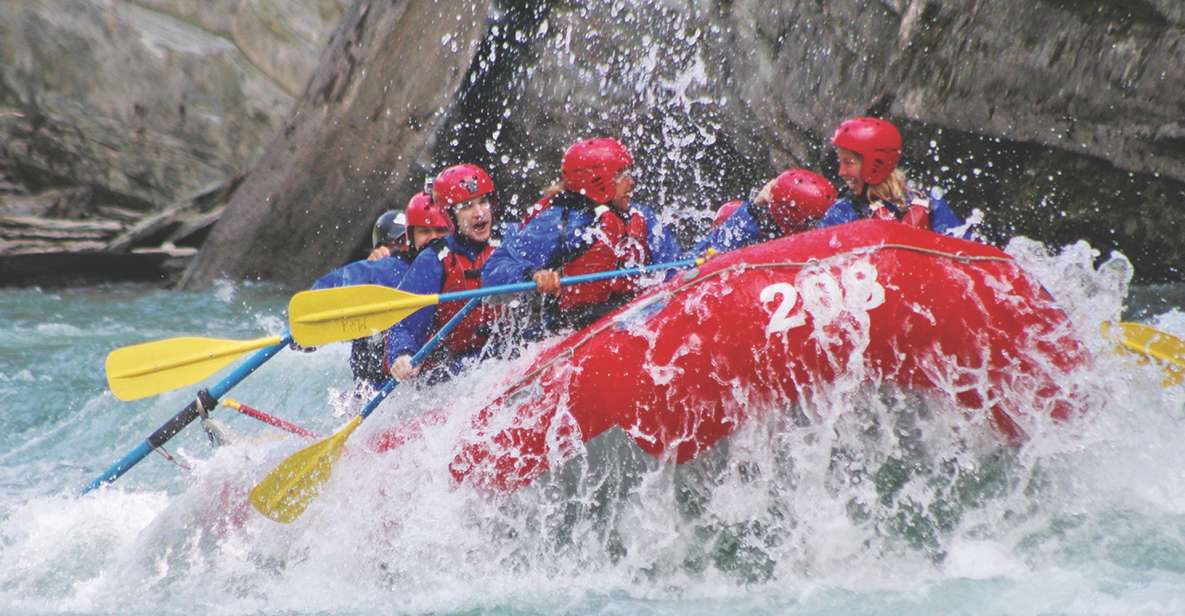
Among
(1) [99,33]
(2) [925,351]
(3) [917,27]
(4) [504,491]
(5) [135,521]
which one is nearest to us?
(2) [925,351]

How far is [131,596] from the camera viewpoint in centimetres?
475

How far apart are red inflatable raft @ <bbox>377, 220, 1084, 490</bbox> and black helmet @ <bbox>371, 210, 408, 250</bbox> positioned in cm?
203

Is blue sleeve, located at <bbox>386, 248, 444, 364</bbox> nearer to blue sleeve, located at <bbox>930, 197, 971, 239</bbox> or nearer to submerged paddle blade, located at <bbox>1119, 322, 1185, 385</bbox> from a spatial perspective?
blue sleeve, located at <bbox>930, 197, 971, 239</bbox>

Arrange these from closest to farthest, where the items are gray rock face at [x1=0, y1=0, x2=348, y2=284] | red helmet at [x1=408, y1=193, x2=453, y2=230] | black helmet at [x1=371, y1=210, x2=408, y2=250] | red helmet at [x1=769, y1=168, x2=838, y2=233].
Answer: red helmet at [x1=769, y1=168, x2=838, y2=233] → red helmet at [x1=408, y1=193, x2=453, y2=230] → black helmet at [x1=371, y1=210, x2=408, y2=250] → gray rock face at [x1=0, y1=0, x2=348, y2=284]

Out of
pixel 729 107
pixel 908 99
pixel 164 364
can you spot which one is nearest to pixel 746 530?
pixel 164 364

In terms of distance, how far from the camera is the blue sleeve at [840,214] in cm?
504

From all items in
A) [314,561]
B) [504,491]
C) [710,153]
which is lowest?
[314,561]

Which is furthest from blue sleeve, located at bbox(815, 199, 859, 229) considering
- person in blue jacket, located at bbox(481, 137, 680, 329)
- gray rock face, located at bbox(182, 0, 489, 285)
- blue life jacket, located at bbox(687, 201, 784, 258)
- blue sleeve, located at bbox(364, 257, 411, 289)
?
gray rock face, located at bbox(182, 0, 489, 285)

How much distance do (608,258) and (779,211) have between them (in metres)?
0.93

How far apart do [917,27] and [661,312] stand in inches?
170

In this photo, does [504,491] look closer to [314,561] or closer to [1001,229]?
[314,561]

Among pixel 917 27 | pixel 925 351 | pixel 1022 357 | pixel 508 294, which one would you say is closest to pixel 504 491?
pixel 508 294

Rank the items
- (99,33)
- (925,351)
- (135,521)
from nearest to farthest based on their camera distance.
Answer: (925,351)
(135,521)
(99,33)

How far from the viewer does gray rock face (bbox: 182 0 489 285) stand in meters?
9.23
